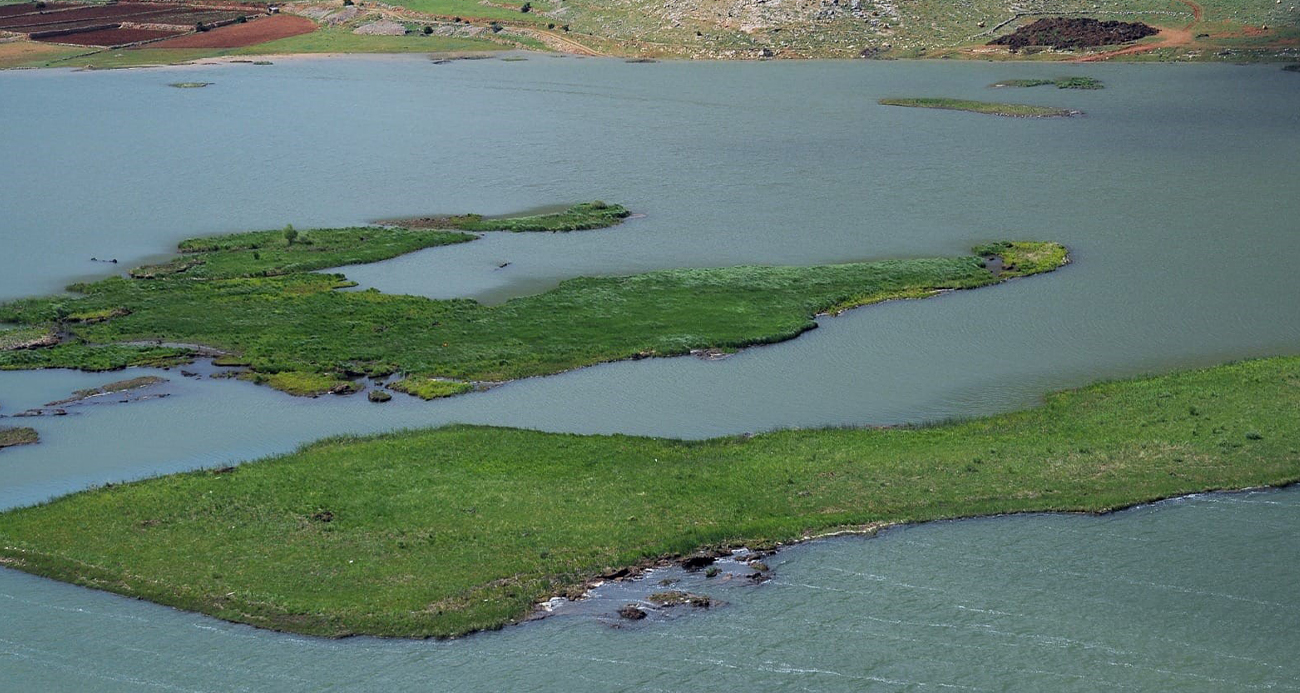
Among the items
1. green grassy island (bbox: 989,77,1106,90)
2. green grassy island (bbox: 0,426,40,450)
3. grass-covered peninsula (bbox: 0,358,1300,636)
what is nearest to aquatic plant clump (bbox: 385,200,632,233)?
grass-covered peninsula (bbox: 0,358,1300,636)

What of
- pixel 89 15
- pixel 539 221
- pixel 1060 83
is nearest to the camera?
pixel 539 221

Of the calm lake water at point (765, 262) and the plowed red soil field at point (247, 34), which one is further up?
the plowed red soil field at point (247, 34)

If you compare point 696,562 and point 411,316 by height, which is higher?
point 411,316

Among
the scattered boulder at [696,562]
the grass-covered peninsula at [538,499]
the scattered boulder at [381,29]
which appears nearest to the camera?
the grass-covered peninsula at [538,499]

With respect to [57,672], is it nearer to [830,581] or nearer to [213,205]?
[830,581]

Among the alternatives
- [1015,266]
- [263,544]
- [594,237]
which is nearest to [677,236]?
[594,237]

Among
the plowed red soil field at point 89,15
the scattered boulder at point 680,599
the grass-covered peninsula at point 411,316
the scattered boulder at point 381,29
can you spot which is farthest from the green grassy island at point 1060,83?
the plowed red soil field at point 89,15

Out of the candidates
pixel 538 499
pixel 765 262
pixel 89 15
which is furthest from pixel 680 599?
pixel 89 15

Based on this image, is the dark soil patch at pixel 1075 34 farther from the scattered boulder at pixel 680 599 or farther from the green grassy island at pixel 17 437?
the scattered boulder at pixel 680 599

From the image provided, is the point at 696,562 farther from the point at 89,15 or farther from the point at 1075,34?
the point at 89,15
